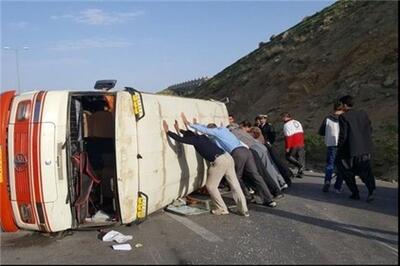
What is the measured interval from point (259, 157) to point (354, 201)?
180 centimetres

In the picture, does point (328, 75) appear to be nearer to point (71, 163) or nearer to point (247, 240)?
point (247, 240)

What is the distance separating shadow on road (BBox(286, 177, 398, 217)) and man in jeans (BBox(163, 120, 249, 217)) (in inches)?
73.6

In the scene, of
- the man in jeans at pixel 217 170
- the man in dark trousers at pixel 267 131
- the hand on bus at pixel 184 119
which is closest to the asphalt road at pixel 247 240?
the man in jeans at pixel 217 170

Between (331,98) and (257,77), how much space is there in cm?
1013

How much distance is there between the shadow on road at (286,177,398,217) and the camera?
8.60 meters

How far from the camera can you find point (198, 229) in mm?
7508

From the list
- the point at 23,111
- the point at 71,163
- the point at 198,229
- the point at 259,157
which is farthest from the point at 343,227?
the point at 23,111

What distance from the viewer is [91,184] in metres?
7.54

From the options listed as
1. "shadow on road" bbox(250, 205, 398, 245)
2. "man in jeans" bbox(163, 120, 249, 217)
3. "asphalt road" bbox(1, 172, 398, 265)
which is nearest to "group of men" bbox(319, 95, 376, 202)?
"asphalt road" bbox(1, 172, 398, 265)

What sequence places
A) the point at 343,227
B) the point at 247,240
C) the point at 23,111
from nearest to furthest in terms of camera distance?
the point at 247,240
the point at 23,111
the point at 343,227

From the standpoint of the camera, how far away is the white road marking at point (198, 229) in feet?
22.8

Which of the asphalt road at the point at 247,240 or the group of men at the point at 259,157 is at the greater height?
the group of men at the point at 259,157

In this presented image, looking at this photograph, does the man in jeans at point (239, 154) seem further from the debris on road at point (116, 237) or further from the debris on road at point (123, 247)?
the debris on road at point (123, 247)

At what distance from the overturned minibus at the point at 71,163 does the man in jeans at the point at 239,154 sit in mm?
1120
